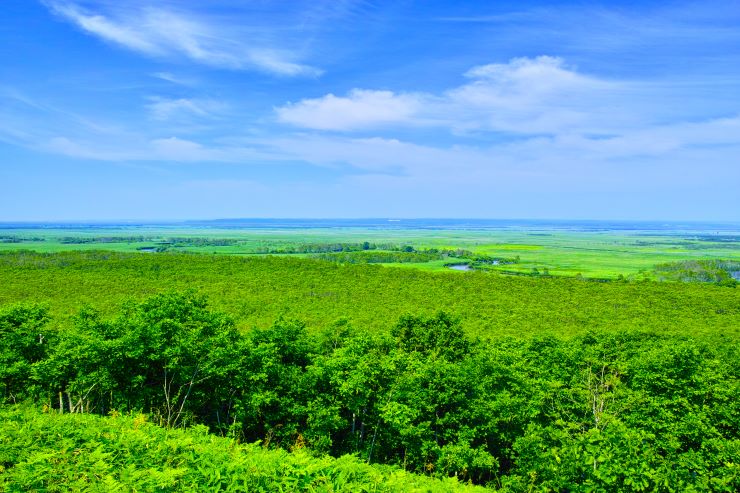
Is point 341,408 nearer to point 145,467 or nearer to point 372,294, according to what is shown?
point 145,467

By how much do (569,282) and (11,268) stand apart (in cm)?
11237

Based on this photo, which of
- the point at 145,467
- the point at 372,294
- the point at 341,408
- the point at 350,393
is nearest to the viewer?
the point at 145,467

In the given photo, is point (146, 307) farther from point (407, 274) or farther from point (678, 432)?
point (407, 274)

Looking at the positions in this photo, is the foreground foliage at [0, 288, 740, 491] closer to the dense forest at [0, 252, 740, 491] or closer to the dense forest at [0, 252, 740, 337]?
the dense forest at [0, 252, 740, 491]

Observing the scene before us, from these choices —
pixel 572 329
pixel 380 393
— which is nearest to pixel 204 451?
pixel 380 393

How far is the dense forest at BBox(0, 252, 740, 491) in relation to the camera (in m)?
8.89

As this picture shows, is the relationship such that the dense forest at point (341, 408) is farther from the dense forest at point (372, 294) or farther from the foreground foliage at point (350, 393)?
the dense forest at point (372, 294)

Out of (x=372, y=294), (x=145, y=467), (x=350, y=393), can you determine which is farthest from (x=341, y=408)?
(x=372, y=294)

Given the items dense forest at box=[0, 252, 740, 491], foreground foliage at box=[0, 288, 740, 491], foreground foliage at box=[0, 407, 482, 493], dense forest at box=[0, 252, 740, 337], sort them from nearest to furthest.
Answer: foreground foliage at box=[0, 407, 482, 493], dense forest at box=[0, 252, 740, 491], foreground foliage at box=[0, 288, 740, 491], dense forest at box=[0, 252, 740, 337]

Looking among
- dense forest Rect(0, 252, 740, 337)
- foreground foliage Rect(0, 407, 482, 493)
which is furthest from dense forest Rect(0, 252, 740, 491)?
dense forest Rect(0, 252, 740, 337)

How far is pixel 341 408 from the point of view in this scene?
2223 centimetres

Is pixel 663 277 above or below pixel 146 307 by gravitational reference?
below

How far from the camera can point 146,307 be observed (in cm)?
2397

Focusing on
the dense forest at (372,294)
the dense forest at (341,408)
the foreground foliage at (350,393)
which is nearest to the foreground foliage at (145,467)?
the dense forest at (341,408)
